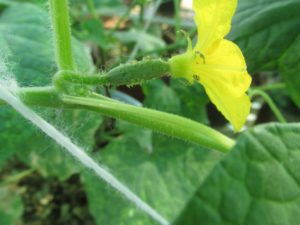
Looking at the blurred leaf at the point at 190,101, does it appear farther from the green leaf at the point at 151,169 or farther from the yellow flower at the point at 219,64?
the yellow flower at the point at 219,64

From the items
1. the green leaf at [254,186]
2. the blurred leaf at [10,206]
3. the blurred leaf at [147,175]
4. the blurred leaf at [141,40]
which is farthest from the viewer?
the blurred leaf at [141,40]

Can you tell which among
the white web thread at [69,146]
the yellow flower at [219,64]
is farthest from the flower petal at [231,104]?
the white web thread at [69,146]

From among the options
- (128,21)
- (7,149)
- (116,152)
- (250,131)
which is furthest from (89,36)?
(250,131)

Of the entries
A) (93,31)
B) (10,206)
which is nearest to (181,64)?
(93,31)

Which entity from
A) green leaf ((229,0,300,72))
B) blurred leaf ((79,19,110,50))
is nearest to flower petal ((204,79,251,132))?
green leaf ((229,0,300,72))

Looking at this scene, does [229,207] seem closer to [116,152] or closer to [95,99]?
[95,99]
